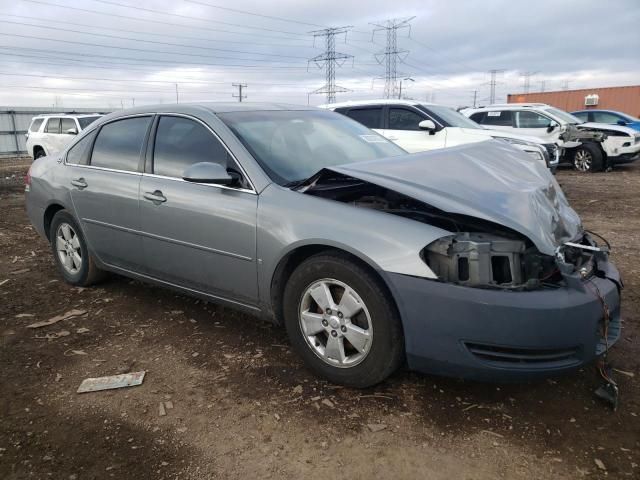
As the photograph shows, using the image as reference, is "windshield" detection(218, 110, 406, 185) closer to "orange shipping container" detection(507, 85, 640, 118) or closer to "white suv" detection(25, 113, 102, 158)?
"white suv" detection(25, 113, 102, 158)

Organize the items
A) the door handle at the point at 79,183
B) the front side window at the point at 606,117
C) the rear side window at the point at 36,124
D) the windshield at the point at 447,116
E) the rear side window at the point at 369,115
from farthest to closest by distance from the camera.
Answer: the front side window at the point at 606,117
the rear side window at the point at 36,124
the rear side window at the point at 369,115
the windshield at the point at 447,116
the door handle at the point at 79,183

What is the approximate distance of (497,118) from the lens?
13.8 m

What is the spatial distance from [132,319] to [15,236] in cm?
421

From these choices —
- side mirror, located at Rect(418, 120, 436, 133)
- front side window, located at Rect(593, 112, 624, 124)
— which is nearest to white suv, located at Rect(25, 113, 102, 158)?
side mirror, located at Rect(418, 120, 436, 133)

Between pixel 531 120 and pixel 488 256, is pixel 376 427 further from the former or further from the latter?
pixel 531 120

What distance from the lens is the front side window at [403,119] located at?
9328mm

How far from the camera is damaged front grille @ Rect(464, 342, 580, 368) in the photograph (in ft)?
8.09

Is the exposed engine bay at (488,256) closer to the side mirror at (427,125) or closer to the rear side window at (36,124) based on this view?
the side mirror at (427,125)

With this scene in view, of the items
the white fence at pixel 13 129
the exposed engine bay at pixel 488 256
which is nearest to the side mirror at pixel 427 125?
the exposed engine bay at pixel 488 256

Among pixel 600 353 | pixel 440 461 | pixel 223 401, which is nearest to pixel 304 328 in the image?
pixel 223 401

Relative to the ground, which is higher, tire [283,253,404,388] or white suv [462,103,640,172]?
white suv [462,103,640,172]

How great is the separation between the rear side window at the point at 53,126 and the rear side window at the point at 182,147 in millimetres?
14210

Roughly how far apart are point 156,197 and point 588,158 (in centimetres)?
1336

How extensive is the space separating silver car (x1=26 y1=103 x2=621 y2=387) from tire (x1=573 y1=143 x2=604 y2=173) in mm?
11412
